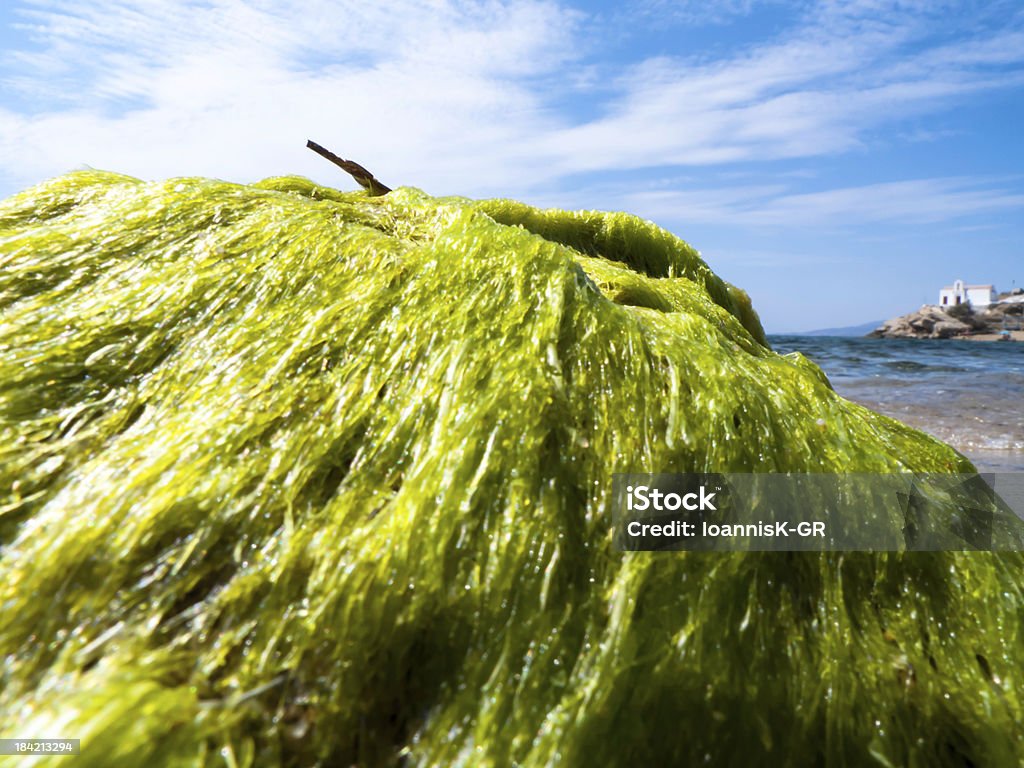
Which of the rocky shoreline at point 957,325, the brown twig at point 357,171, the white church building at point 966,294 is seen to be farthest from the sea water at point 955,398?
the white church building at point 966,294

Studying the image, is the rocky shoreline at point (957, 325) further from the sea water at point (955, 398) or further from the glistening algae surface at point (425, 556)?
the glistening algae surface at point (425, 556)

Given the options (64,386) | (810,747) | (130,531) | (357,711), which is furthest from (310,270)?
(810,747)

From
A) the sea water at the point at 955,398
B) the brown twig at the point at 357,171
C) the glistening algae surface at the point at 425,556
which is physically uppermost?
the brown twig at the point at 357,171

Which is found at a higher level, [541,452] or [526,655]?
[541,452]

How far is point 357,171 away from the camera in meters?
4.35

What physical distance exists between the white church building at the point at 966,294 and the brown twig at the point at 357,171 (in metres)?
100

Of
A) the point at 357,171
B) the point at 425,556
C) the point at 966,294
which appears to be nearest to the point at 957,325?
the point at 966,294

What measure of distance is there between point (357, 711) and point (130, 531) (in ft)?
2.26

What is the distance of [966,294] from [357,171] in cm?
10890

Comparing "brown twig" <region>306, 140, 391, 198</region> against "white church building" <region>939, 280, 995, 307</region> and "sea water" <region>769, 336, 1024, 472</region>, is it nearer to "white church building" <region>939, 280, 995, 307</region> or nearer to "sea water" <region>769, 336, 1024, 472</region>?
"sea water" <region>769, 336, 1024, 472</region>

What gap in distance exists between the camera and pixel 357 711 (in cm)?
131

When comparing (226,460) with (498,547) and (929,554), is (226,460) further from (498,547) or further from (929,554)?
(929,554)

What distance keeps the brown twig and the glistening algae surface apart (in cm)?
213

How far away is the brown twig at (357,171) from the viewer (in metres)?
4.25
